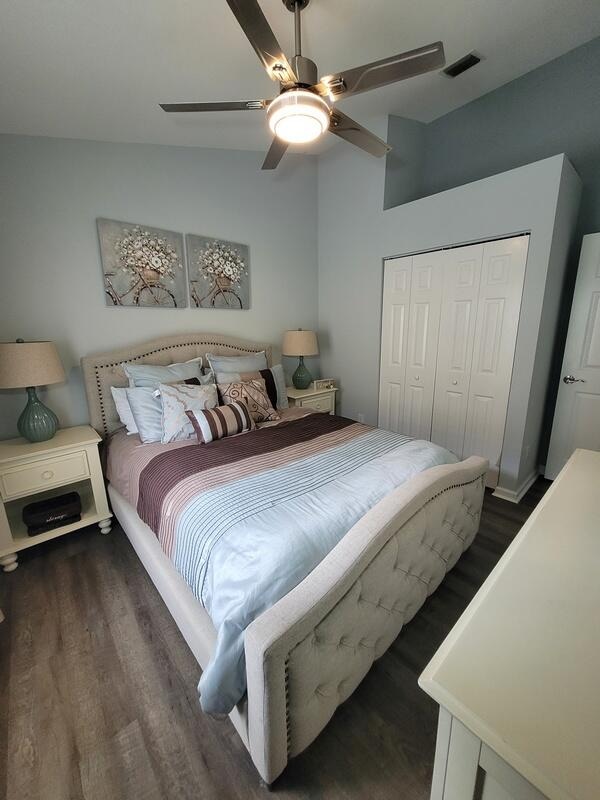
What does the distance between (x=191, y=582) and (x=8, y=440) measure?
5.86 ft

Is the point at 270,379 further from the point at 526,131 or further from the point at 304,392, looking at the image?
the point at 526,131

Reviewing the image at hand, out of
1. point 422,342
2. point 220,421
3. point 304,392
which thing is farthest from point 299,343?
point 220,421

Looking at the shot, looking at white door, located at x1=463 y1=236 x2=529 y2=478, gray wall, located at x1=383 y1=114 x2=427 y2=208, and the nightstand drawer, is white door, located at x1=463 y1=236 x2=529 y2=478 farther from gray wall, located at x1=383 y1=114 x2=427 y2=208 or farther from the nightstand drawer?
the nightstand drawer

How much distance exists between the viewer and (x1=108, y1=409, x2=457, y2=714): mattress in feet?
3.41

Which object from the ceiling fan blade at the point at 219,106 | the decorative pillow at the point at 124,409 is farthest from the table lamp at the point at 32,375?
the ceiling fan blade at the point at 219,106

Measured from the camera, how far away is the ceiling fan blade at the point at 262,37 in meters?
1.10

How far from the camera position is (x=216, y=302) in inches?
119

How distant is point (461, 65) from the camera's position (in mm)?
2334

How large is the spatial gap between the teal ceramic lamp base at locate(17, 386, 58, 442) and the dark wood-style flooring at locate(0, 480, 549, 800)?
870 mm

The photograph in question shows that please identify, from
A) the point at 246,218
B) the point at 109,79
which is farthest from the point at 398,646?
the point at 246,218

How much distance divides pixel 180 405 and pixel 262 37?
70.9 inches

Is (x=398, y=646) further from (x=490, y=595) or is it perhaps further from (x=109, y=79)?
(x=109, y=79)

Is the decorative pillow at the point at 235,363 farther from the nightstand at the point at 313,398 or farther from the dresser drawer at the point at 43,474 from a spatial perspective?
the dresser drawer at the point at 43,474

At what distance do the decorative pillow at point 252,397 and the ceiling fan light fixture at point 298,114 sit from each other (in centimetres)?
153
